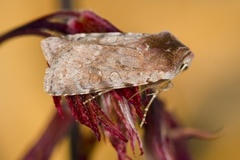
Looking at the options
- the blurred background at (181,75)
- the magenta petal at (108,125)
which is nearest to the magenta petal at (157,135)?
the magenta petal at (108,125)

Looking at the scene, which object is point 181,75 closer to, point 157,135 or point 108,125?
point 157,135

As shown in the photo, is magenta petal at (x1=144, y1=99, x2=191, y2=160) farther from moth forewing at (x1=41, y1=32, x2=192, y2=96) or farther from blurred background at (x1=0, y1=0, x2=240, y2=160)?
blurred background at (x1=0, y1=0, x2=240, y2=160)

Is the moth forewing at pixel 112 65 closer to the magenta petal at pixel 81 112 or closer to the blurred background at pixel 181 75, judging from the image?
the magenta petal at pixel 81 112

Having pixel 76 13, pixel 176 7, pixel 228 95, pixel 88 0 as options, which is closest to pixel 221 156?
pixel 228 95

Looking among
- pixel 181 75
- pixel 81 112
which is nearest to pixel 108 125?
pixel 81 112

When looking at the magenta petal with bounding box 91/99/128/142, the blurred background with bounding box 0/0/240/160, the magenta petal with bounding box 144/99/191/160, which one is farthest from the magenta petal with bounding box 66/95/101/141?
the blurred background with bounding box 0/0/240/160
